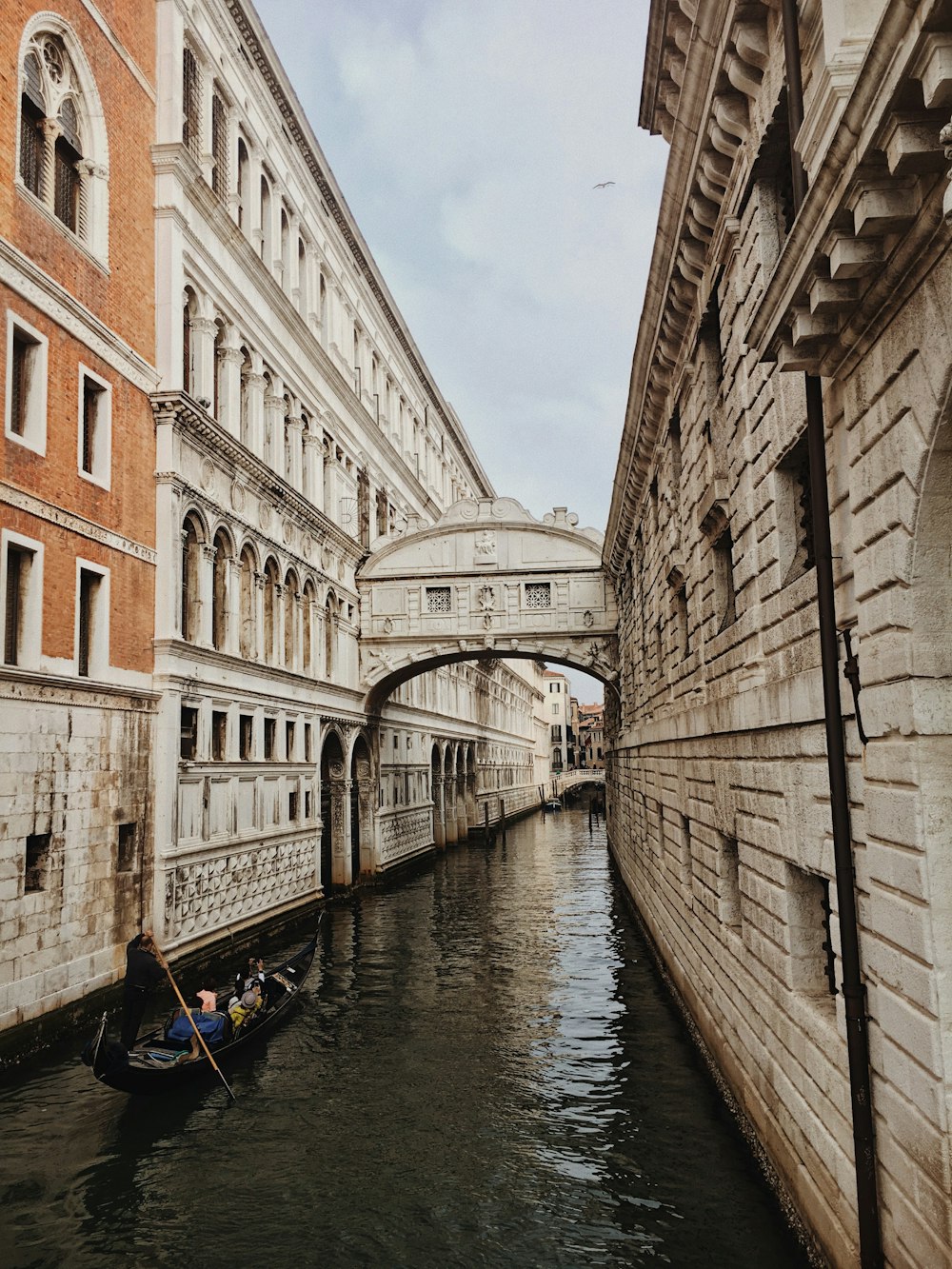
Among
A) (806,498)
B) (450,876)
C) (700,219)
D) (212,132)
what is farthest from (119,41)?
(450,876)

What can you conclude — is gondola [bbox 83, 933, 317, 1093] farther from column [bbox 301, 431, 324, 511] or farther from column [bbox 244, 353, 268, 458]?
column [bbox 301, 431, 324, 511]

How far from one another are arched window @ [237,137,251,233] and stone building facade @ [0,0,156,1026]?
141 inches

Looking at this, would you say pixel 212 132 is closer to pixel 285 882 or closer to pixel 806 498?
pixel 285 882

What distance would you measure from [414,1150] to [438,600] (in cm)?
1837

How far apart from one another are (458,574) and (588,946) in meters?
10.7

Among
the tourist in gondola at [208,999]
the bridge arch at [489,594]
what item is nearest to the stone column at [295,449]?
the bridge arch at [489,594]

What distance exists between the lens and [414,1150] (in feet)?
30.0

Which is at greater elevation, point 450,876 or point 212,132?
point 212,132

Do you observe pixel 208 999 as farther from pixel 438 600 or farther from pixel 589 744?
pixel 589 744

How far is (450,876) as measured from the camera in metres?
31.4

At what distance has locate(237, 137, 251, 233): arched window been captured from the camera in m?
19.5

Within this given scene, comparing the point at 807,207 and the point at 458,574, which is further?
the point at 458,574

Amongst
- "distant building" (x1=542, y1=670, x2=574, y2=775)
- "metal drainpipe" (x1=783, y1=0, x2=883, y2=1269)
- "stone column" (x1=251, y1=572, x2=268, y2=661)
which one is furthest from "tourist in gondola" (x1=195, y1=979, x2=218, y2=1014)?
"distant building" (x1=542, y1=670, x2=574, y2=775)

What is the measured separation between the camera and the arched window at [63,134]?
1263 cm
